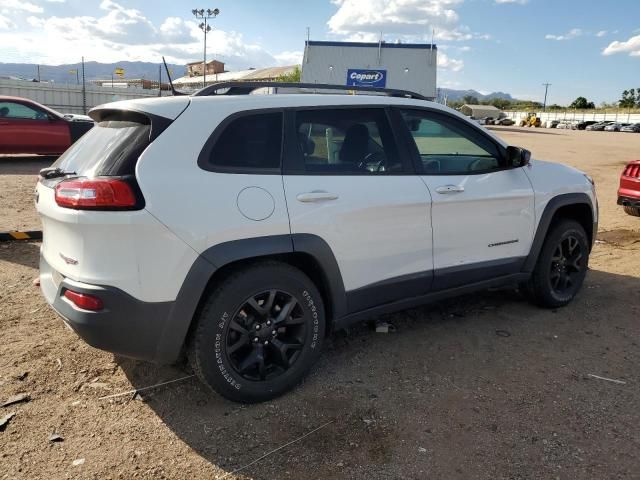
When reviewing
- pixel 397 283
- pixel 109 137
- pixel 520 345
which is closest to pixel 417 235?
pixel 397 283

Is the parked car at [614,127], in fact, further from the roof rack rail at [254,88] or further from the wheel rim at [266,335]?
the wheel rim at [266,335]

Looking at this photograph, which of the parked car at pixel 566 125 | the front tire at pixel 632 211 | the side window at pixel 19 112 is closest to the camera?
the front tire at pixel 632 211

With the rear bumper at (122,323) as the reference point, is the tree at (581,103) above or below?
above

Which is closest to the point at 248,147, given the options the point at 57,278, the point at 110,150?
the point at 110,150

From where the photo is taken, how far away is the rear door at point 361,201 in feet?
10.4

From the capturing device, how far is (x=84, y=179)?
9.00 ft

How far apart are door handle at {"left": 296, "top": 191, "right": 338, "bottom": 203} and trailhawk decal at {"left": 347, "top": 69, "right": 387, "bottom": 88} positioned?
3919 cm

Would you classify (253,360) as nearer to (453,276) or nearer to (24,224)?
(453,276)

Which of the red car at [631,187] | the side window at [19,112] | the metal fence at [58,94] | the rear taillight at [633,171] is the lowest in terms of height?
the red car at [631,187]

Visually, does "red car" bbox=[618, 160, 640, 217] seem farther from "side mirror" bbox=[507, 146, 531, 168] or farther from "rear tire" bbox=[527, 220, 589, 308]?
"side mirror" bbox=[507, 146, 531, 168]

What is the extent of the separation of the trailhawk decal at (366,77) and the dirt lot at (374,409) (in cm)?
3852

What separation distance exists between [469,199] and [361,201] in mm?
1014

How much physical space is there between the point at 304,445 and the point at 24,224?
604cm

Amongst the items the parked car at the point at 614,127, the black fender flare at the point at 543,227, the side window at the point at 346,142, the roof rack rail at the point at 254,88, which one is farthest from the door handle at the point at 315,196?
the parked car at the point at 614,127
